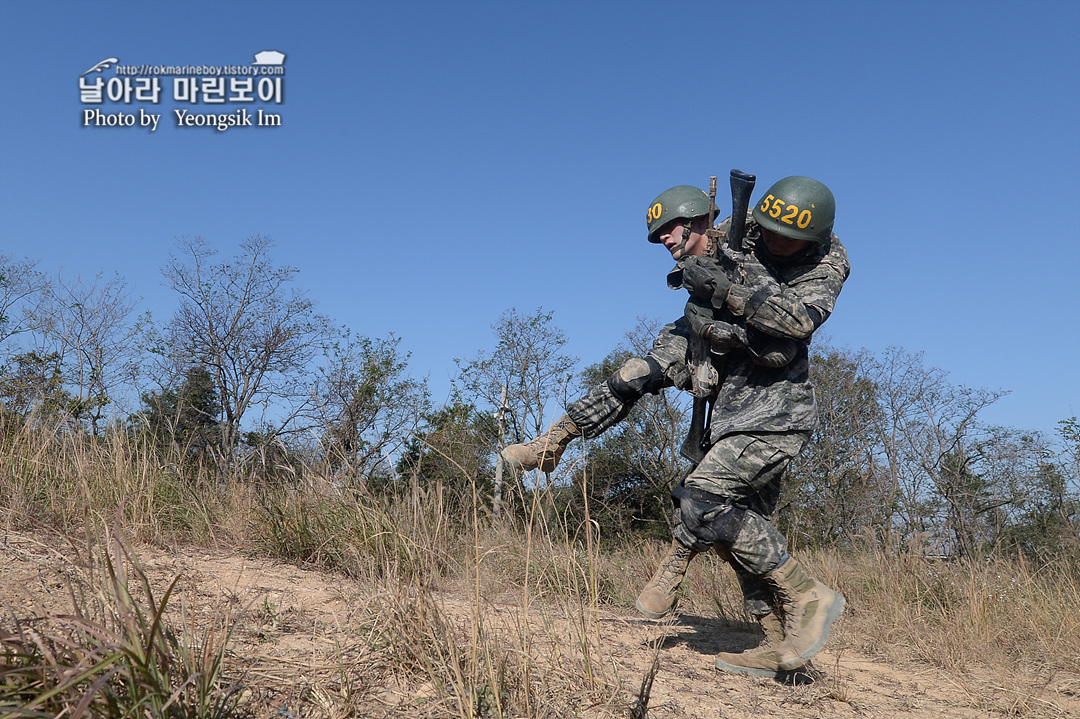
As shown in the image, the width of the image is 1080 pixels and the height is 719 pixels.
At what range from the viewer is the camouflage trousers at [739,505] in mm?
3029

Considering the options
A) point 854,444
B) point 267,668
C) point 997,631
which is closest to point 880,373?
point 854,444

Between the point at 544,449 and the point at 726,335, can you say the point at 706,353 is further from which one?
the point at 544,449

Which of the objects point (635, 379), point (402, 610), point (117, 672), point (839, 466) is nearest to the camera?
point (117, 672)

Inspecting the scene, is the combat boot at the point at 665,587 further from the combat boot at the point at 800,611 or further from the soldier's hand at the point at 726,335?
the soldier's hand at the point at 726,335

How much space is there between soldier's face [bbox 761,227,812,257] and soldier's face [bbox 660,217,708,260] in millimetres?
325

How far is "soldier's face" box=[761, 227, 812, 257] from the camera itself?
3273 millimetres

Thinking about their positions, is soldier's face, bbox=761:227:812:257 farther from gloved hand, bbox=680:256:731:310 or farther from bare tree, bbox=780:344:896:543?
bare tree, bbox=780:344:896:543

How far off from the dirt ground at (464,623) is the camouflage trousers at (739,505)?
447 mm

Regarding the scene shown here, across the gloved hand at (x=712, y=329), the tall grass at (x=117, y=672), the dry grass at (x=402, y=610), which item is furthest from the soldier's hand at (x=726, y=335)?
the tall grass at (x=117, y=672)

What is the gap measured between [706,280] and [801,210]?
19.0 inches

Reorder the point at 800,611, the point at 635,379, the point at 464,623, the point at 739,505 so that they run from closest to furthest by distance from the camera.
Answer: the point at 464,623 → the point at 800,611 → the point at 739,505 → the point at 635,379

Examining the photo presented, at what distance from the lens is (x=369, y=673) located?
80.8 inches

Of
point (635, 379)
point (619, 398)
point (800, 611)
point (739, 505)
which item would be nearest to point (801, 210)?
point (635, 379)

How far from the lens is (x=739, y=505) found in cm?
312
